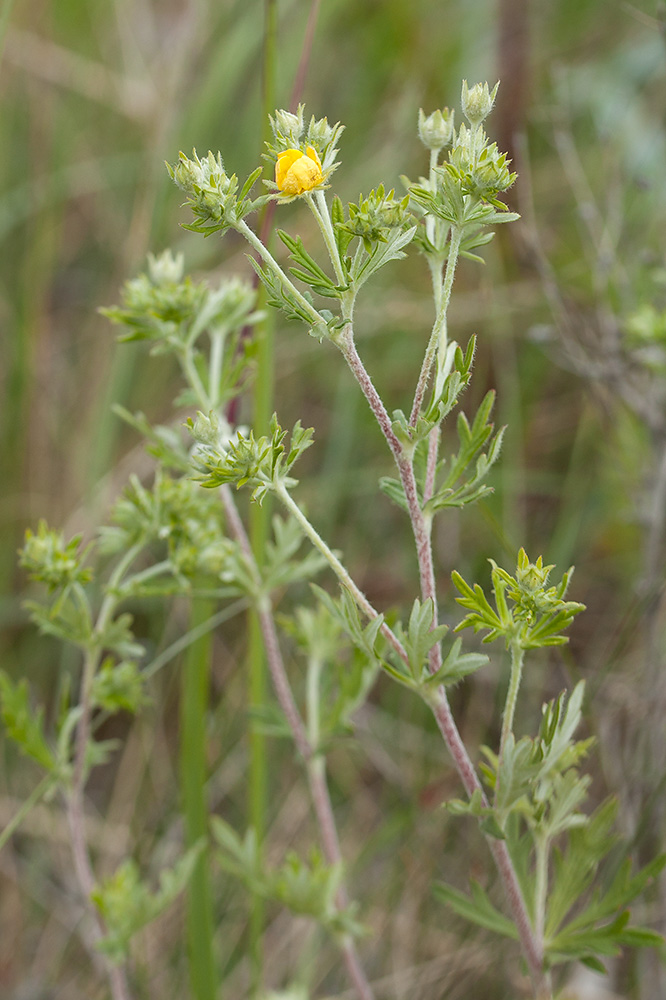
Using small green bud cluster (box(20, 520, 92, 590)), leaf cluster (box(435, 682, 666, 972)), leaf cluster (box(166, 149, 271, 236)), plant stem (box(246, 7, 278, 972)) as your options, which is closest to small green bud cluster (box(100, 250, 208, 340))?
plant stem (box(246, 7, 278, 972))

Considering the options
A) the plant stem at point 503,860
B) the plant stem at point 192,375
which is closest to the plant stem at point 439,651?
the plant stem at point 503,860

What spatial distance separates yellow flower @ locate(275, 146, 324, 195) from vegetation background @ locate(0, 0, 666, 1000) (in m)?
1.33

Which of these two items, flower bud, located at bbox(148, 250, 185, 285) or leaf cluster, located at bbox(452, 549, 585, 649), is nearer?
leaf cluster, located at bbox(452, 549, 585, 649)

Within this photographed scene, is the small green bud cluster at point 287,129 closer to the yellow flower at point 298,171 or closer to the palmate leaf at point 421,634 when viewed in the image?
the yellow flower at point 298,171

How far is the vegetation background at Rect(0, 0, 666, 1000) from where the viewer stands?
245 centimetres

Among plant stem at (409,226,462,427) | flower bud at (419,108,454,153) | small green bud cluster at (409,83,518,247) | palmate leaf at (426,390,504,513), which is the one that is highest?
flower bud at (419,108,454,153)

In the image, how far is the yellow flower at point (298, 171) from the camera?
1.16m

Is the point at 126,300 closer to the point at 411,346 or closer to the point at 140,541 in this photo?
the point at 140,541

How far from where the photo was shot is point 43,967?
256 cm

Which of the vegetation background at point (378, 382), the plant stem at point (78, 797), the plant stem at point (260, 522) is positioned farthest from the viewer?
the vegetation background at point (378, 382)

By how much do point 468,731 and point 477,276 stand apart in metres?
1.81

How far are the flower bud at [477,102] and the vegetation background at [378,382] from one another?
1150 mm

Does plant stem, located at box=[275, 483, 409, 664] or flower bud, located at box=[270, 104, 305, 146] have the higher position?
flower bud, located at box=[270, 104, 305, 146]

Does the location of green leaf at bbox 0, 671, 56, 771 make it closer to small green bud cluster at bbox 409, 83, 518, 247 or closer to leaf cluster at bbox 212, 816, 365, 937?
leaf cluster at bbox 212, 816, 365, 937
